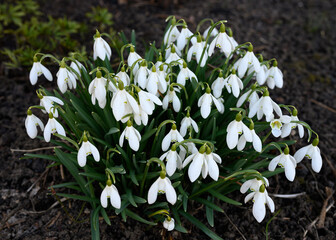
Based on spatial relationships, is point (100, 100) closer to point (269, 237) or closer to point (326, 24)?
point (269, 237)

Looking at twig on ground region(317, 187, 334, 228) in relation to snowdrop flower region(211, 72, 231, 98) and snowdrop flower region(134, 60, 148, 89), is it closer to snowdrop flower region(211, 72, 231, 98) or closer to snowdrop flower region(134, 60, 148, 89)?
snowdrop flower region(211, 72, 231, 98)

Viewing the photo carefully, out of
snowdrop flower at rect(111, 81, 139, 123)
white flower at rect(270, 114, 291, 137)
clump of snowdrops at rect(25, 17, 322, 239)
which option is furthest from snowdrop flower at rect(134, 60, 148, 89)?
white flower at rect(270, 114, 291, 137)

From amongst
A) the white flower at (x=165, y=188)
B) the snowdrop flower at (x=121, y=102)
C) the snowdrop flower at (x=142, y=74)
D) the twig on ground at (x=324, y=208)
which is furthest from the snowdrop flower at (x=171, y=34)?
the twig on ground at (x=324, y=208)

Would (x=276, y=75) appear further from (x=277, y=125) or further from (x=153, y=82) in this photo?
(x=153, y=82)

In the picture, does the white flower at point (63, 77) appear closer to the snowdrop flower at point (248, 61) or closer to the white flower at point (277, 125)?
the snowdrop flower at point (248, 61)

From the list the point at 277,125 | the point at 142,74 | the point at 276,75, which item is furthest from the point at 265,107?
the point at 142,74

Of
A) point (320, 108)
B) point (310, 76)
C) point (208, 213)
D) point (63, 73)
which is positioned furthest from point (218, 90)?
point (310, 76)
